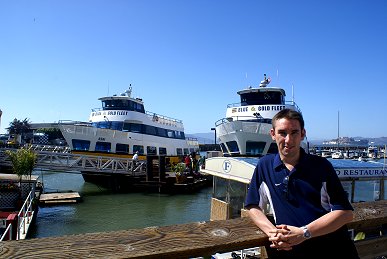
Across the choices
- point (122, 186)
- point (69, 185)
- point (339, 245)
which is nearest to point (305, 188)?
point (339, 245)

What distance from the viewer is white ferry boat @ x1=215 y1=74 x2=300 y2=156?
2259 cm

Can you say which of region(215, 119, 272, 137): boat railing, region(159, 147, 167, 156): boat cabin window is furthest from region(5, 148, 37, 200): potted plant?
region(159, 147, 167, 156): boat cabin window

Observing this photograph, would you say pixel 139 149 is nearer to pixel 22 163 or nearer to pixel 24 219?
pixel 22 163

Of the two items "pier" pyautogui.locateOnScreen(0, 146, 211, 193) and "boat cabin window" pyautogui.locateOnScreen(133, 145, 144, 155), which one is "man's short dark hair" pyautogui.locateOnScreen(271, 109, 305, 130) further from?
"boat cabin window" pyautogui.locateOnScreen(133, 145, 144, 155)

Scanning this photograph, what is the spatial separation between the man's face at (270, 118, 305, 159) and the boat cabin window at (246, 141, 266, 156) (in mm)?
20851

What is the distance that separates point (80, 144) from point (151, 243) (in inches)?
1008

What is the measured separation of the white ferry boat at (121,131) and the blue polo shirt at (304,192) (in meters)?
25.0

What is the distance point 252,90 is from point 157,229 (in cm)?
2563

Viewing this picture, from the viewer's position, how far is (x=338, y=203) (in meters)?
1.90

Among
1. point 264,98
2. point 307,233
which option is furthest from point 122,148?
point 307,233

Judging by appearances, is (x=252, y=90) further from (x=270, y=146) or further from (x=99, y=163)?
(x=99, y=163)

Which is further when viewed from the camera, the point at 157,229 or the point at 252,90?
the point at 252,90

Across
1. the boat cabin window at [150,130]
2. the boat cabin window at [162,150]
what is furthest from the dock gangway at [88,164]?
the boat cabin window at [162,150]

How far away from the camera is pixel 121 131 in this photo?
2733 centimetres
